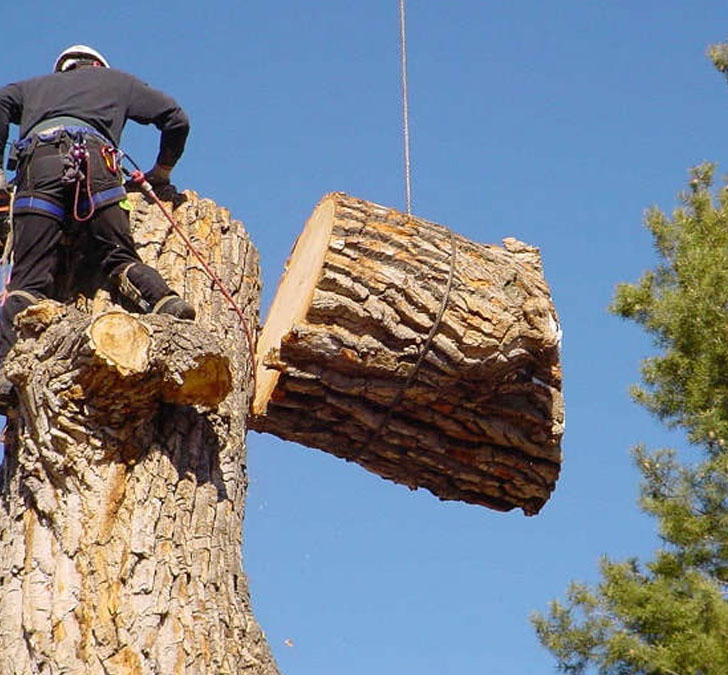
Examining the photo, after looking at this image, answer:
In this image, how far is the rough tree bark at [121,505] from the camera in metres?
3.76

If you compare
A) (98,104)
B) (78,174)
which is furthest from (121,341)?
(98,104)

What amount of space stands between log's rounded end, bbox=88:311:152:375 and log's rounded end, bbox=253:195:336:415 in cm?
90

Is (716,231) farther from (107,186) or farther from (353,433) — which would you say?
(107,186)

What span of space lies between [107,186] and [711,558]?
368 centimetres

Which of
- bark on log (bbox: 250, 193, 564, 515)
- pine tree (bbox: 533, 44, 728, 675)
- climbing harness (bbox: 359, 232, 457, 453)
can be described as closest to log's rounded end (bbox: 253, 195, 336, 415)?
bark on log (bbox: 250, 193, 564, 515)

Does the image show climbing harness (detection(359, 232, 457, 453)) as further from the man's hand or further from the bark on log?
the man's hand

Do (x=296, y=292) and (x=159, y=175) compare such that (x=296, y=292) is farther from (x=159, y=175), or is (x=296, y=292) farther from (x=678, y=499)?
(x=678, y=499)

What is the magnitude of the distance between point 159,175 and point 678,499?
330 centimetres

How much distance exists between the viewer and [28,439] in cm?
413

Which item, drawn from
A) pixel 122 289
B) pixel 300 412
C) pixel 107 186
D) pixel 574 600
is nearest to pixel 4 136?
pixel 107 186

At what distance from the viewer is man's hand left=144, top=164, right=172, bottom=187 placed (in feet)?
17.0

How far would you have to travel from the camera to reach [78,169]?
4.83 meters

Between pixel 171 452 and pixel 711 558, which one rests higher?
pixel 711 558

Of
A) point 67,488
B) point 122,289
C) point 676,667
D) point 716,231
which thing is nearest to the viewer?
point 67,488
